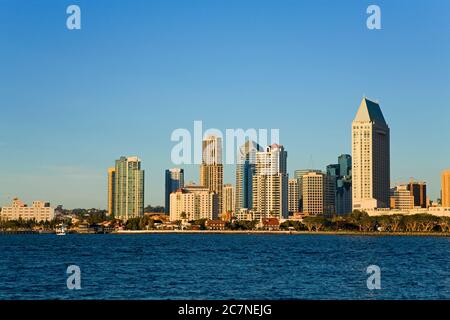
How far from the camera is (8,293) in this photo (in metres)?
36.6

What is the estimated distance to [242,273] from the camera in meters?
46.6

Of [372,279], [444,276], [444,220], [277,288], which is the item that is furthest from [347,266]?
[444,220]

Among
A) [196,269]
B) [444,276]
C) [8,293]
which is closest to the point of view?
[8,293]

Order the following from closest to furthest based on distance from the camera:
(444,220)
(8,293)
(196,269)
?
(8,293)
(196,269)
(444,220)

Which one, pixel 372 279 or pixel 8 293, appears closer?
pixel 8 293

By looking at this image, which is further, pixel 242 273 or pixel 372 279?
pixel 242 273
